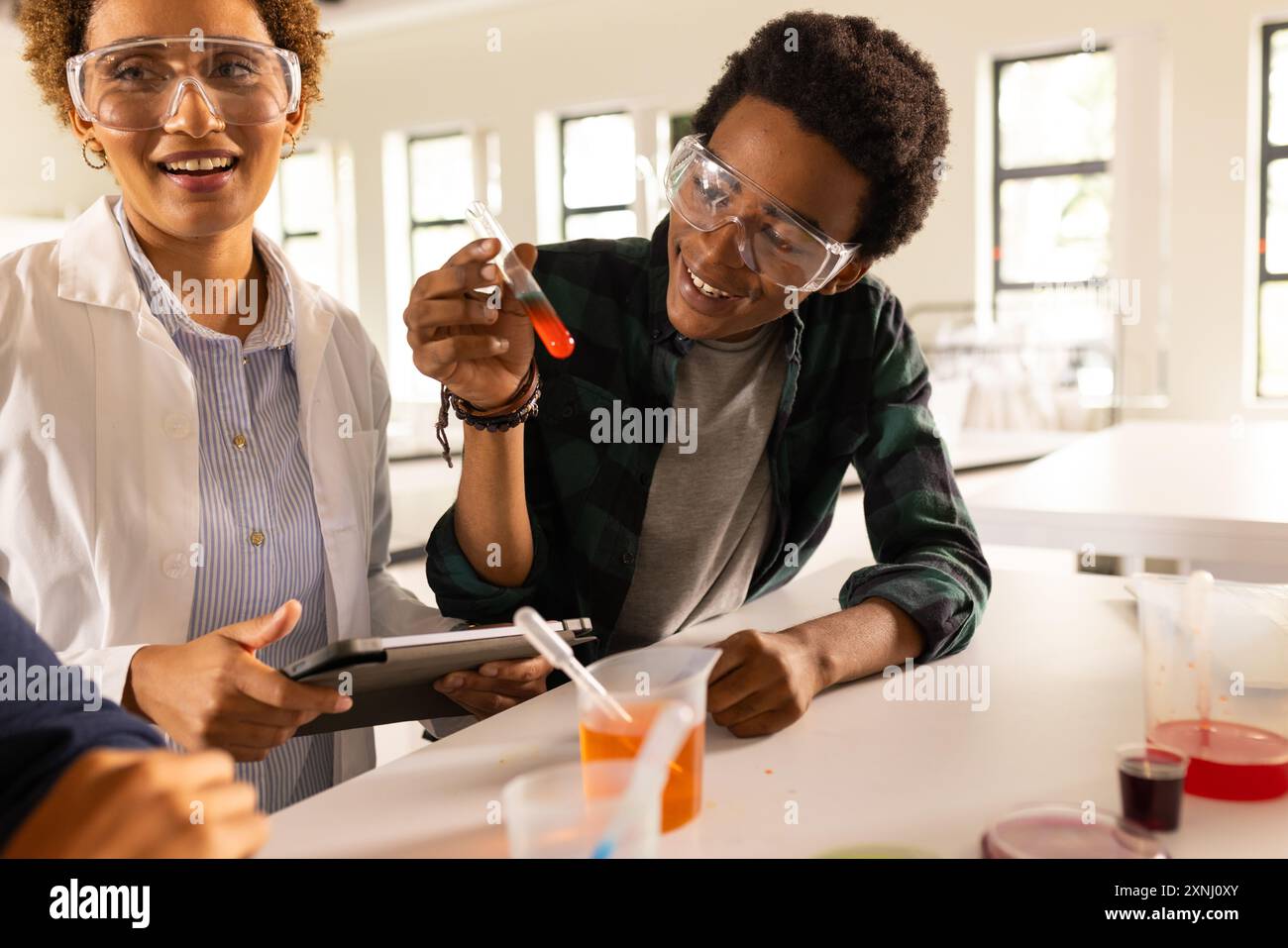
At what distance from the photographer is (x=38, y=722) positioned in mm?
658

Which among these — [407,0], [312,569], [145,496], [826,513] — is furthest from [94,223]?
[407,0]

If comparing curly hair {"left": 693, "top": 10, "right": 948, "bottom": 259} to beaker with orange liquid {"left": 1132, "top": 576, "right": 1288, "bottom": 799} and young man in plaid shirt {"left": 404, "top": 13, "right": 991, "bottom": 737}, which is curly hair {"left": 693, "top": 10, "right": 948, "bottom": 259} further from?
beaker with orange liquid {"left": 1132, "top": 576, "right": 1288, "bottom": 799}

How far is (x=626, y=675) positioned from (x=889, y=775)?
24 cm

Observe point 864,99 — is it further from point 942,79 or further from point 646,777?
point 942,79

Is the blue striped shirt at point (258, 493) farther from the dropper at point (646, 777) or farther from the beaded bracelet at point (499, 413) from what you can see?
the dropper at point (646, 777)

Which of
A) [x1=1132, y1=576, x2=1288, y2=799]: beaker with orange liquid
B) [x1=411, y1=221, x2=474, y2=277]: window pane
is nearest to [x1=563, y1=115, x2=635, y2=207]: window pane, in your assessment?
[x1=411, y1=221, x2=474, y2=277]: window pane

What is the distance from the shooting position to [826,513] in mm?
1645

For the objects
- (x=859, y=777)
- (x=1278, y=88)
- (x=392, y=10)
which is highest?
(x=392, y=10)

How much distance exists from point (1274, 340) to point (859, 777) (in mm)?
6924

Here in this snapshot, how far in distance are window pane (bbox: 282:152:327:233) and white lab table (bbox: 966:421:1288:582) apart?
8951 millimetres

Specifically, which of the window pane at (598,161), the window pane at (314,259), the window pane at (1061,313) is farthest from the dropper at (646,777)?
the window pane at (314,259)

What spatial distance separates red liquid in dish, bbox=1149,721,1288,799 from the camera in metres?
0.90

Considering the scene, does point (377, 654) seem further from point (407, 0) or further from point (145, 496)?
point (407, 0)

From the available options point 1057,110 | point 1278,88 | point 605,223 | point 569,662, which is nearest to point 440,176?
point 605,223
